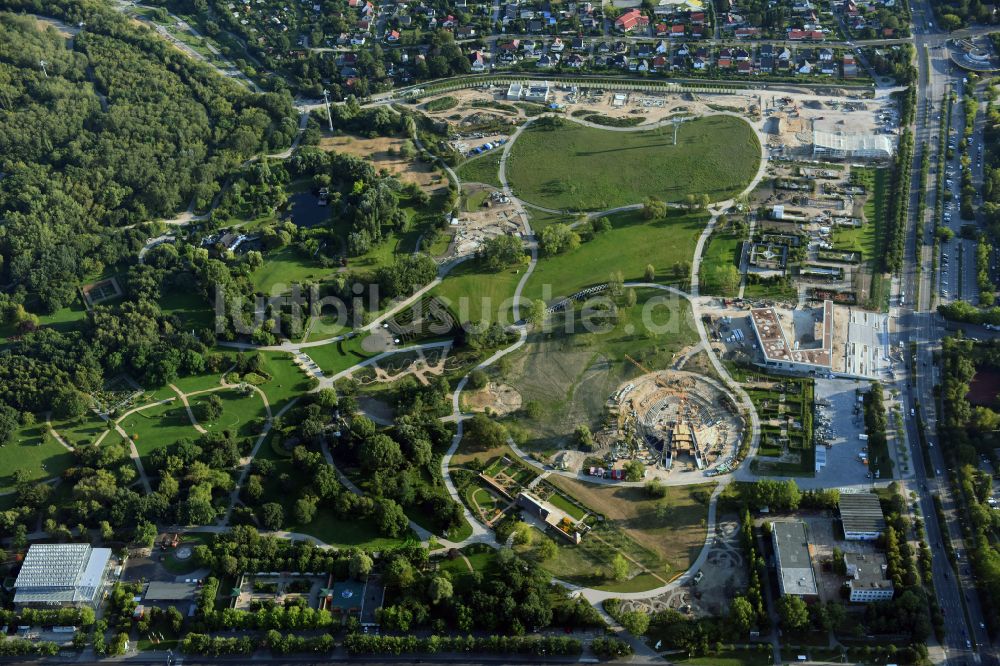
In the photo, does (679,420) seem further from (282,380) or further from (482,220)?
(282,380)

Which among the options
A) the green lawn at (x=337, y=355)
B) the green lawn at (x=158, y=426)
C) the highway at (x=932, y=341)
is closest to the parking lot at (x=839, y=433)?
the highway at (x=932, y=341)

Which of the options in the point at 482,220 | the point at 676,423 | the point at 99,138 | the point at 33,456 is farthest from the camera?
the point at 99,138

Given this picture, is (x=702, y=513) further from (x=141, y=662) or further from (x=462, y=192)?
(x=462, y=192)

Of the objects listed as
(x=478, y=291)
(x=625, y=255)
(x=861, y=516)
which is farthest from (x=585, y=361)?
(x=861, y=516)

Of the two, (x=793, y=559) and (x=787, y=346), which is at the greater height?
(x=787, y=346)

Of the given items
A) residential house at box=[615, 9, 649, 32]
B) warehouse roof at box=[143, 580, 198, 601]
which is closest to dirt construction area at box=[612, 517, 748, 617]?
warehouse roof at box=[143, 580, 198, 601]

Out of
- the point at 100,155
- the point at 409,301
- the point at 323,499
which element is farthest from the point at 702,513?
the point at 100,155
